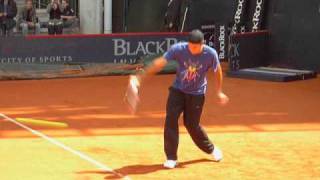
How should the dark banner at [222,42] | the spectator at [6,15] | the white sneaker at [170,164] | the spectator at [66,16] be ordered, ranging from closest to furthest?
the white sneaker at [170,164], the dark banner at [222,42], the spectator at [6,15], the spectator at [66,16]

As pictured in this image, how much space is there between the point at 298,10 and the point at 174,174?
37.7 feet

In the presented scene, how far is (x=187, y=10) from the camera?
21469 mm

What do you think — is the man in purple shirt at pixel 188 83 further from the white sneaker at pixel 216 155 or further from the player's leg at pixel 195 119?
the white sneaker at pixel 216 155

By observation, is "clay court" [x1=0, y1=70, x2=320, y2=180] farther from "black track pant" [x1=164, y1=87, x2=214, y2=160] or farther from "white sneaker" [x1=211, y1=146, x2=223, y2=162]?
"black track pant" [x1=164, y1=87, x2=214, y2=160]

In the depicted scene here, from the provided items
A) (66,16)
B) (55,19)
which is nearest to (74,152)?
(55,19)

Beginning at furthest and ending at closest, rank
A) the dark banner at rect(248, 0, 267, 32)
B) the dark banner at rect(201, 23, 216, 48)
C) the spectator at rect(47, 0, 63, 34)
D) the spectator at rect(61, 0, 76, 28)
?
the spectator at rect(61, 0, 76, 28) < the spectator at rect(47, 0, 63, 34) < the dark banner at rect(201, 23, 216, 48) < the dark banner at rect(248, 0, 267, 32)

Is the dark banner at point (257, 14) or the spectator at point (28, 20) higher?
the dark banner at point (257, 14)

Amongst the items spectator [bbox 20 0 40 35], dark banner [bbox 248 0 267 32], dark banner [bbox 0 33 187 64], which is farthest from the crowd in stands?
dark banner [bbox 248 0 267 32]

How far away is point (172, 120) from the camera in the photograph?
8.06 meters

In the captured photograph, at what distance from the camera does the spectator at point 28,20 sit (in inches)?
851

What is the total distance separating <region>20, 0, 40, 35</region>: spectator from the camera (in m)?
21.6

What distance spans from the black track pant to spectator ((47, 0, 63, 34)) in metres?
13.5

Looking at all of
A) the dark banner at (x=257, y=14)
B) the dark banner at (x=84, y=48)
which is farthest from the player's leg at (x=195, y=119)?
the dark banner at (x=257, y=14)

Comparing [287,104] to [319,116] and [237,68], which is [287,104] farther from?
[237,68]
